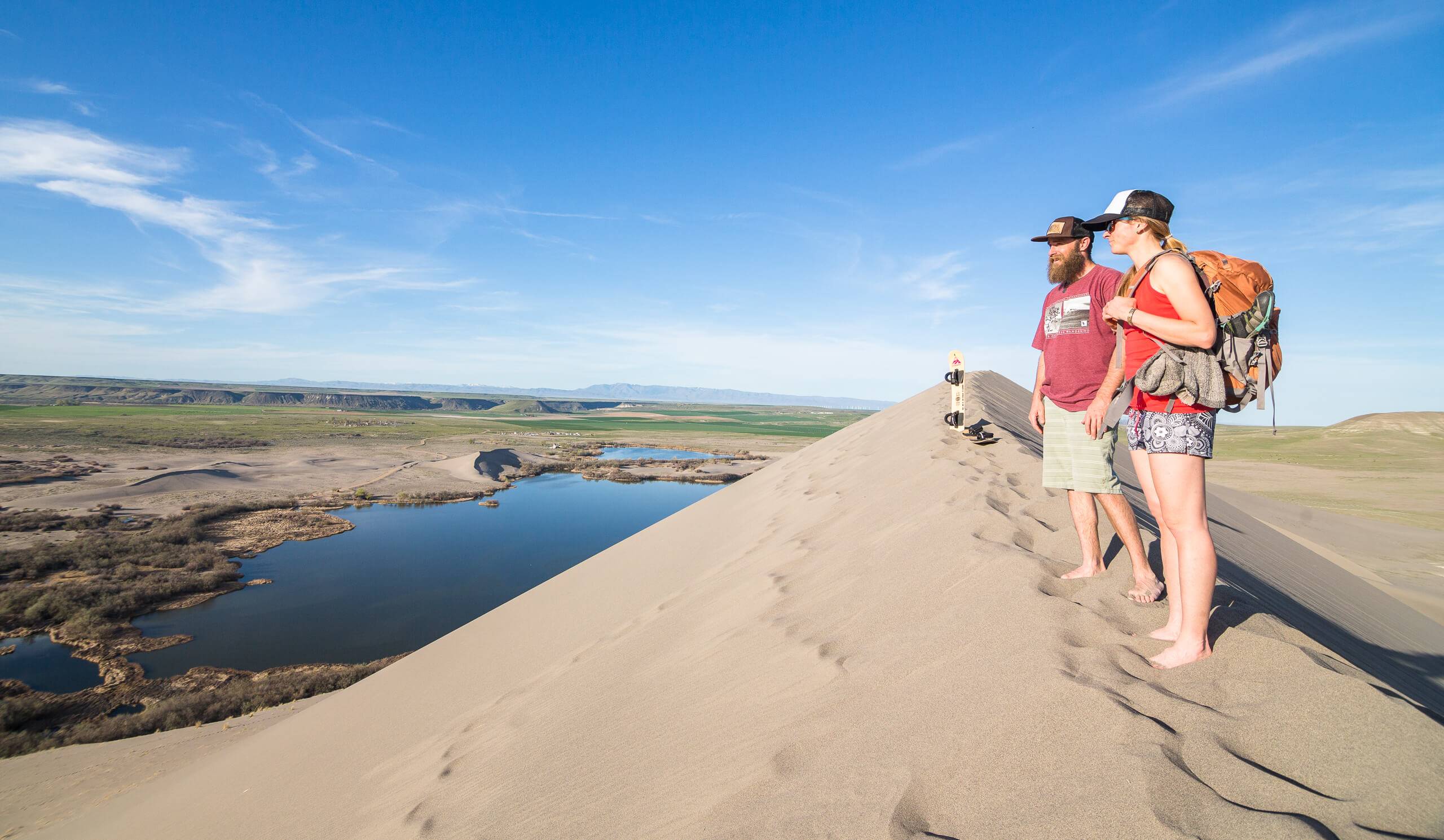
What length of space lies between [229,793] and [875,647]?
3757mm

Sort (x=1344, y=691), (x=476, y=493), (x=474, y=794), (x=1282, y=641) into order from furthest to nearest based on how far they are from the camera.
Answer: (x=476, y=493) < (x=474, y=794) < (x=1282, y=641) < (x=1344, y=691)

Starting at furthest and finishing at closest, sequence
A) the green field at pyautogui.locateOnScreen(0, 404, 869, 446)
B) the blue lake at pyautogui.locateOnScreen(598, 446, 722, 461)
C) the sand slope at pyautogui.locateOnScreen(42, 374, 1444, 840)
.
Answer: the green field at pyautogui.locateOnScreen(0, 404, 869, 446) → the blue lake at pyautogui.locateOnScreen(598, 446, 722, 461) → the sand slope at pyautogui.locateOnScreen(42, 374, 1444, 840)

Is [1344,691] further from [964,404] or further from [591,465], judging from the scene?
[591,465]

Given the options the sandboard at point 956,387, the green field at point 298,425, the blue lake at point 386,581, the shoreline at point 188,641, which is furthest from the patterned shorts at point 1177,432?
the green field at point 298,425

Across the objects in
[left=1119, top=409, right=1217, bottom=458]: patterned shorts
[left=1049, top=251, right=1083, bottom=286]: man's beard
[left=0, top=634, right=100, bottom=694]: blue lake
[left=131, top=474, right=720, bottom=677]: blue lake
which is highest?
[left=1049, top=251, right=1083, bottom=286]: man's beard

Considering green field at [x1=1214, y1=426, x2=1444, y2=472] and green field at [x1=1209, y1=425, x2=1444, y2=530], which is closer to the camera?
green field at [x1=1209, y1=425, x2=1444, y2=530]

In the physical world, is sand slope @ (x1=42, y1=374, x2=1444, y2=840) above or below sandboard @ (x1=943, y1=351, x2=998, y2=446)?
below

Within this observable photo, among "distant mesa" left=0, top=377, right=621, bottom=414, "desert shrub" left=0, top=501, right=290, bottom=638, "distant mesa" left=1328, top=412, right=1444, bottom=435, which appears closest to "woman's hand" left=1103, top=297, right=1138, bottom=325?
"desert shrub" left=0, top=501, right=290, bottom=638

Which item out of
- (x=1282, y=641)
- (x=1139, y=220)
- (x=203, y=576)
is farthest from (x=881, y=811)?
(x=203, y=576)

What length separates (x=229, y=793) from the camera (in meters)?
3.44

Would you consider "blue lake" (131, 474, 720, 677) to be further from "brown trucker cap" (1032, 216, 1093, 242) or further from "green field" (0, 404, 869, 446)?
"green field" (0, 404, 869, 446)

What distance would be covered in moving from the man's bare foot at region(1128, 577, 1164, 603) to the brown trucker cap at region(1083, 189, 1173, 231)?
51.7 inches

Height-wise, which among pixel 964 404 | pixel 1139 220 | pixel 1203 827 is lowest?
pixel 1203 827

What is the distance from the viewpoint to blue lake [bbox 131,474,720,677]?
9219 millimetres
